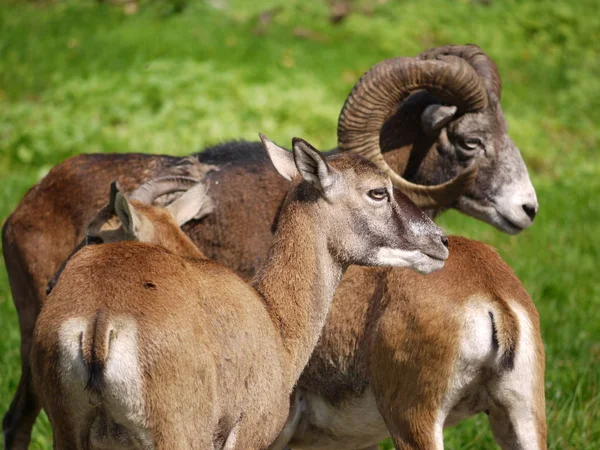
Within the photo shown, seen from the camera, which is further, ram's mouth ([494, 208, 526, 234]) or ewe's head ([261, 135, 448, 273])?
ram's mouth ([494, 208, 526, 234])

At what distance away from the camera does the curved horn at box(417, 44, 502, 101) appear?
22.8 ft

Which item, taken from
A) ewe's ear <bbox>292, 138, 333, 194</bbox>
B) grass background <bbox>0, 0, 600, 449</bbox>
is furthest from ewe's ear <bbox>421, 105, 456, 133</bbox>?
grass background <bbox>0, 0, 600, 449</bbox>

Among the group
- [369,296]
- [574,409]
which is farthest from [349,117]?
[574,409]

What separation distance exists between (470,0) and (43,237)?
658 inches

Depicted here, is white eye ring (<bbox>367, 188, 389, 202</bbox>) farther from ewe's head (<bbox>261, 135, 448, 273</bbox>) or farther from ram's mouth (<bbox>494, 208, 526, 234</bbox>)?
ram's mouth (<bbox>494, 208, 526, 234</bbox>)

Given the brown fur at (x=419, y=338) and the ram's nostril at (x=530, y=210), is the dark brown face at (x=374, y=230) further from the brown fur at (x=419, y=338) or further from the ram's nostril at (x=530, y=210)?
the ram's nostril at (x=530, y=210)

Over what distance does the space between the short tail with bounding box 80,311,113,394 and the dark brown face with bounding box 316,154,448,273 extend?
1.47 metres

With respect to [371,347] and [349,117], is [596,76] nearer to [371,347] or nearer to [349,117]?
[349,117]

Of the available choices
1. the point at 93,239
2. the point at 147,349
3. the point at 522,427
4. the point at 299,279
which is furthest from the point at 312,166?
the point at 522,427

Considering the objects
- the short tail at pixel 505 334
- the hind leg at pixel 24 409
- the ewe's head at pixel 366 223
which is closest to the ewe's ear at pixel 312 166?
the ewe's head at pixel 366 223

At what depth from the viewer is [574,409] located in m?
7.05

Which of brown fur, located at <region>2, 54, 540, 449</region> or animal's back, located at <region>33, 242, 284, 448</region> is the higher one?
animal's back, located at <region>33, 242, 284, 448</region>

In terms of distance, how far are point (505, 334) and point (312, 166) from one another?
1261 mm

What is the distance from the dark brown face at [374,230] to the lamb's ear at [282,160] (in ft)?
1.00
